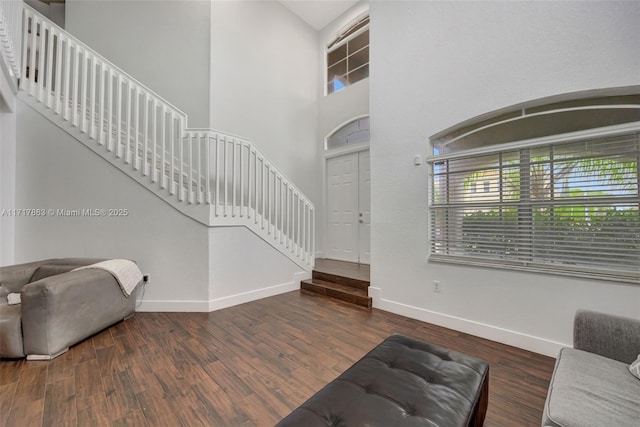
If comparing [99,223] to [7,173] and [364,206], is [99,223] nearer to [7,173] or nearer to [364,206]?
[7,173]

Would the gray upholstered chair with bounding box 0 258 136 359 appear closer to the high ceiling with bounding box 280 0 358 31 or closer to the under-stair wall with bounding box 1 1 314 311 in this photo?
the under-stair wall with bounding box 1 1 314 311

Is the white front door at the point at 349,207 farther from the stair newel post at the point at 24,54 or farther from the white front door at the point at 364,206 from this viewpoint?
the stair newel post at the point at 24,54

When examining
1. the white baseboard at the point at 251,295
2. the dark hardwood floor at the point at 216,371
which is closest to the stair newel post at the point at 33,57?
the dark hardwood floor at the point at 216,371

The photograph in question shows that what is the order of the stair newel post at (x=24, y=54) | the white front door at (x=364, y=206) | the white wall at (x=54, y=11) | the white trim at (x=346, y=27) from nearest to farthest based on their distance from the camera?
the stair newel post at (x=24, y=54) → the white wall at (x=54, y=11) → the white front door at (x=364, y=206) → the white trim at (x=346, y=27)

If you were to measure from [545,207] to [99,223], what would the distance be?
4.85 m

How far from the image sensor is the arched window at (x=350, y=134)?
5.14 m

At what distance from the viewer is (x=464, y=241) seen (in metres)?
2.85

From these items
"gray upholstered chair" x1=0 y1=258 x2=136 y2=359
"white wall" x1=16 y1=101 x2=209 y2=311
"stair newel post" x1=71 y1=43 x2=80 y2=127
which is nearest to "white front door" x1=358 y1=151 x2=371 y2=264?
"white wall" x1=16 y1=101 x2=209 y2=311

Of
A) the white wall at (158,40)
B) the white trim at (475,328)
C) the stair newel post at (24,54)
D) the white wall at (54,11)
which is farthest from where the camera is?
the white wall at (54,11)

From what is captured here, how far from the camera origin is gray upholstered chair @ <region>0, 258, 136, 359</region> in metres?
2.18

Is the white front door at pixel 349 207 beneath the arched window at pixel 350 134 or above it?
beneath

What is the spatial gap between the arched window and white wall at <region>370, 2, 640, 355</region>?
155 centimetres

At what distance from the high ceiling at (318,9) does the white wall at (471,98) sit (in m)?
2.19

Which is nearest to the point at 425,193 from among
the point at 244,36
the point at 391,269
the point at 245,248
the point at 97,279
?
the point at 391,269
